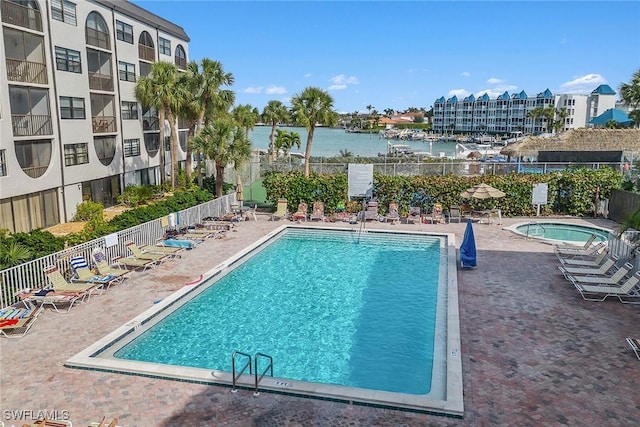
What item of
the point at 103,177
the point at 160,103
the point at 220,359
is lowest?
the point at 220,359

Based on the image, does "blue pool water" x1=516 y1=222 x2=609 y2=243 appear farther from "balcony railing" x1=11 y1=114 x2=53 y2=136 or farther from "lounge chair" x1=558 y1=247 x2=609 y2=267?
"balcony railing" x1=11 y1=114 x2=53 y2=136

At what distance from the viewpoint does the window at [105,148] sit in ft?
93.6

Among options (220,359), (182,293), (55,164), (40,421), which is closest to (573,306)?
(220,359)

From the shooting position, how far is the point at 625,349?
10.5 metres

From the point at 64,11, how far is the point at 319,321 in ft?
73.4

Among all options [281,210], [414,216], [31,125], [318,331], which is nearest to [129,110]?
[31,125]

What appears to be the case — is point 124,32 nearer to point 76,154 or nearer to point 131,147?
point 131,147

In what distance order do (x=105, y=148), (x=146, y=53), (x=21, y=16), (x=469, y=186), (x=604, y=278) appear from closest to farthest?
(x=604, y=278) < (x=21, y=16) < (x=469, y=186) < (x=105, y=148) < (x=146, y=53)

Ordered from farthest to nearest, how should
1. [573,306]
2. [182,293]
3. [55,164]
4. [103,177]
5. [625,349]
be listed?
1. [103,177]
2. [55,164]
3. [182,293]
4. [573,306]
5. [625,349]

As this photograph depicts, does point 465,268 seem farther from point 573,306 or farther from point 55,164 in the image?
point 55,164

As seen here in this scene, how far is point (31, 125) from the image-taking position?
22.7 meters

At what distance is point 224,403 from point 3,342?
611cm

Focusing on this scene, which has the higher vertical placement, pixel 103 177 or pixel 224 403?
pixel 103 177

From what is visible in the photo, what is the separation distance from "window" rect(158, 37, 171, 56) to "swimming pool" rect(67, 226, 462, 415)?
80.3ft
